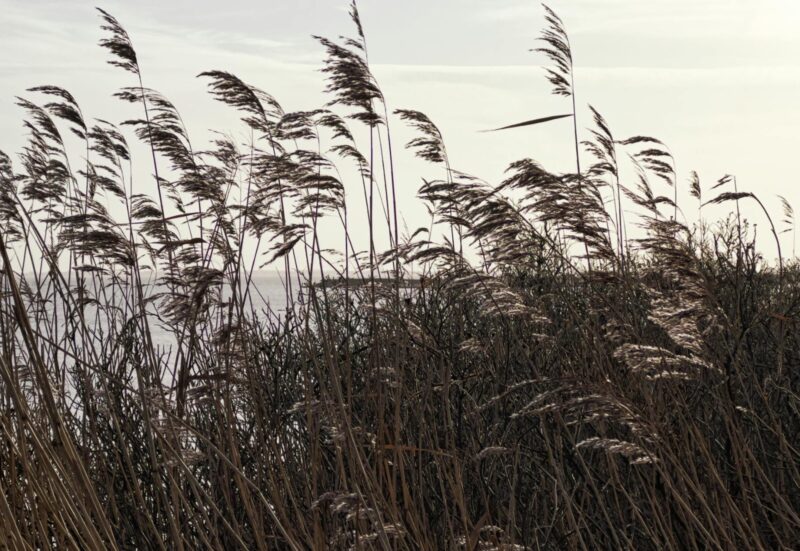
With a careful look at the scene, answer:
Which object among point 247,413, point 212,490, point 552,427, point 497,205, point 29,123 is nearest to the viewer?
point 497,205

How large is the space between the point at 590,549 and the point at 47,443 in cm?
170

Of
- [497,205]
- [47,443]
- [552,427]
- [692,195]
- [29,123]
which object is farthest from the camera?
[692,195]

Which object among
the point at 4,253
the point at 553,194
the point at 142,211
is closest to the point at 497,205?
the point at 553,194

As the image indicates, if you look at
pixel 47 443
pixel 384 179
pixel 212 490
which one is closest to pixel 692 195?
pixel 384 179

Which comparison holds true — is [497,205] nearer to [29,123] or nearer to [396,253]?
[396,253]

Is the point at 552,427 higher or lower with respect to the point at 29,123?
lower

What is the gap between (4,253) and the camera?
1577 mm

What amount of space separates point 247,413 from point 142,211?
3.27 feet

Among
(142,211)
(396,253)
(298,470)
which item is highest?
(142,211)

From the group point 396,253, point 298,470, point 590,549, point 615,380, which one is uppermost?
point 396,253

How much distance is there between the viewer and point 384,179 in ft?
12.0

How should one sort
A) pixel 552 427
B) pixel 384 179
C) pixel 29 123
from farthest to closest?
pixel 29 123
pixel 384 179
pixel 552 427

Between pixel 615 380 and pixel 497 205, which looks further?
pixel 615 380

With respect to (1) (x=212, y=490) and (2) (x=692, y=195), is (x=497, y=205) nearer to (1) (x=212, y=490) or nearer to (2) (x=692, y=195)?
(1) (x=212, y=490)
